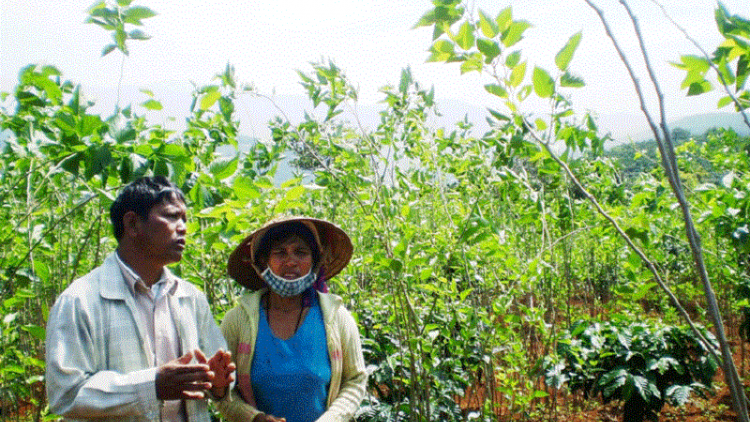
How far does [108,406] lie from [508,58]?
1149 millimetres

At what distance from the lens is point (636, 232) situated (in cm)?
149

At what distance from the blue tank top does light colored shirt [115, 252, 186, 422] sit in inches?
10.4

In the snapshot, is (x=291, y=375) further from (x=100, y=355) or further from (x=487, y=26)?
(x=487, y=26)

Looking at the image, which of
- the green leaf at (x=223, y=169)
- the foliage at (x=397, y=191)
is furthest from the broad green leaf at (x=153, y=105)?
the green leaf at (x=223, y=169)

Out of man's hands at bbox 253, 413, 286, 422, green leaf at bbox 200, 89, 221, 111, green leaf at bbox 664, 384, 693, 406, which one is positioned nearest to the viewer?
man's hands at bbox 253, 413, 286, 422

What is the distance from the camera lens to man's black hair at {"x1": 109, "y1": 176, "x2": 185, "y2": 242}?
1.44m

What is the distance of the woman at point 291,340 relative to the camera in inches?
63.8

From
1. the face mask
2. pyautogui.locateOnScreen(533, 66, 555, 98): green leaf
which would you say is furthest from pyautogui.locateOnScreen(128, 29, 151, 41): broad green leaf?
pyautogui.locateOnScreen(533, 66, 555, 98): green leaf

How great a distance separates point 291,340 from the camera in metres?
1.66

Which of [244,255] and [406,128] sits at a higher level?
[406,128]

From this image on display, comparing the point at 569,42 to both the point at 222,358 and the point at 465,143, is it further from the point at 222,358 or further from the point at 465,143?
the point at 465,143

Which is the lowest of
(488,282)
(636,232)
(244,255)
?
(488,282)

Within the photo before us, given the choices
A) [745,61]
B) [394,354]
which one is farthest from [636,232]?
[394,354]

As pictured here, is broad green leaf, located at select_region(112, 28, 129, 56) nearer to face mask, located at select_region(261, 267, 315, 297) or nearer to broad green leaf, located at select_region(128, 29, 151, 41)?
broad green leaf, located at select_region(128, 29, 151, 41)
